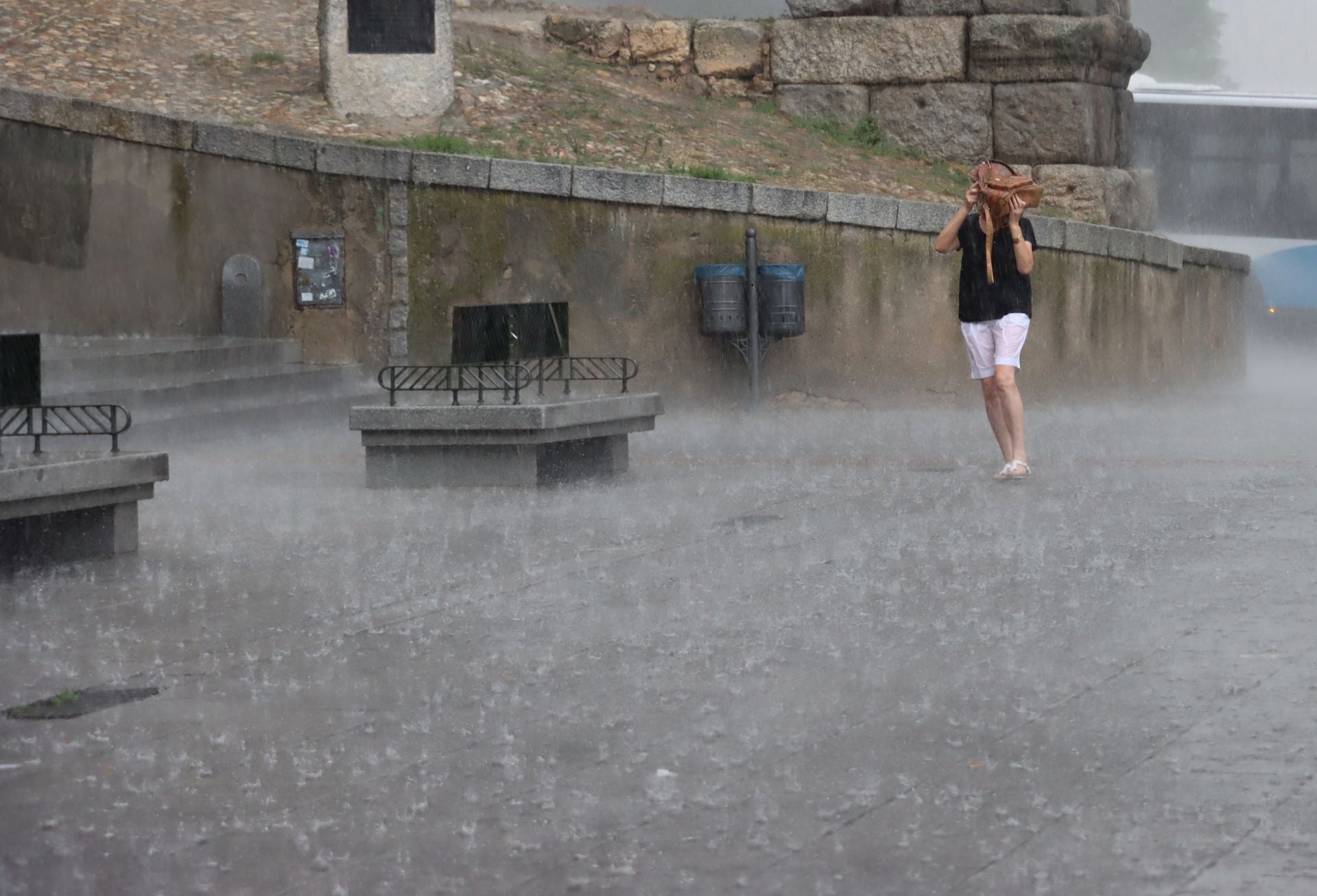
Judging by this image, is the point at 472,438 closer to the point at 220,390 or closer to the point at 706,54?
the point at 220,390

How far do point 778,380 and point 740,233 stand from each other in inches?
47.1

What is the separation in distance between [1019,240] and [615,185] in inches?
206

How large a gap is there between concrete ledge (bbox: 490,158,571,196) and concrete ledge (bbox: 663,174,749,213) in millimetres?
785

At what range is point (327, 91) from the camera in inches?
634

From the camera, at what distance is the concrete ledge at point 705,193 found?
50.3 ft

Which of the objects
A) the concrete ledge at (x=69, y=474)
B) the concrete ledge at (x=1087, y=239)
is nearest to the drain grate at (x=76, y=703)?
the concrete ledge at (x=69, y=474)

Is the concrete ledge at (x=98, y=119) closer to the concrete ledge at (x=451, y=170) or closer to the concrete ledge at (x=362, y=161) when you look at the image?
the concrete ledge at (x=362, y=161)

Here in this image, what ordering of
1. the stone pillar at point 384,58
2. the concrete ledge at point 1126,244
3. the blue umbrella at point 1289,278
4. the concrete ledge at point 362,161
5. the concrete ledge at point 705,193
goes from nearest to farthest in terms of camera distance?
the concrete ledge at point 362,161
the concrete ledge at point 705,193
the stone pillar at point 384,58
the concrete ledge at point 1126,244
the blue umbrella at point 1289,278

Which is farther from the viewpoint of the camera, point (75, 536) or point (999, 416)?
point (999, 416)

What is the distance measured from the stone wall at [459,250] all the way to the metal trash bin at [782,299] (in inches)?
20.8

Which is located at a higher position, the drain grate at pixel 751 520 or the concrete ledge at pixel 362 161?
the concrete ledge at pixel 362 161

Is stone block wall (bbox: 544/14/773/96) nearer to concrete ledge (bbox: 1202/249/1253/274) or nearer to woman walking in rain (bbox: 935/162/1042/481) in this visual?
concrete ledge (bbox: 1202/249/1253/274)

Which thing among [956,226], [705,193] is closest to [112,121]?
[705,193]

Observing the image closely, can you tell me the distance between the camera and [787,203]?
51.2 ft
